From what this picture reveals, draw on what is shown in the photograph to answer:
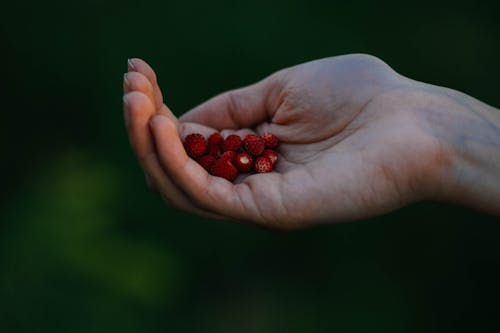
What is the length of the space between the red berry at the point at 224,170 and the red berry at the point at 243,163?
0.06 meters

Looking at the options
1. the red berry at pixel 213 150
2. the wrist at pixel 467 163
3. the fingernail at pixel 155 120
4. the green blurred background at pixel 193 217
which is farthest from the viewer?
the green blurred background at pixel 193 217

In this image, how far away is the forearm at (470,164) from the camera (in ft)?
5.97

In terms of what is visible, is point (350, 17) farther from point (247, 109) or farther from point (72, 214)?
point (72, 214)

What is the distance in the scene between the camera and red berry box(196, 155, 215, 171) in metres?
2.06

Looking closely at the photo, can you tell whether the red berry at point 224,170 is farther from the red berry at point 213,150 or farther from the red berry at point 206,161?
the red berry at point 213,150

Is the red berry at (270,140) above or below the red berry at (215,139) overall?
below

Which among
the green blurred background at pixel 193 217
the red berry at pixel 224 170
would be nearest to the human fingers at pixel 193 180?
the red berry at pixel 224 170

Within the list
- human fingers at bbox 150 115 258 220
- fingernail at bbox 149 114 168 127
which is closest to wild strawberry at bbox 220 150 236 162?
human fingers at bbox 150 115 258 220

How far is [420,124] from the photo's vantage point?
1.85 metres

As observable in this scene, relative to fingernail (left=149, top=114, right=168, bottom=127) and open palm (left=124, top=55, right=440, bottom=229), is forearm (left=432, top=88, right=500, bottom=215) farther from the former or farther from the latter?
fingernail (left=149, top=114, right=168, bottom=127)

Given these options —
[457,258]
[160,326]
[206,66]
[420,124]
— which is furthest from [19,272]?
[457,258]

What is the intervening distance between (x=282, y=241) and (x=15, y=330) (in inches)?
49.8

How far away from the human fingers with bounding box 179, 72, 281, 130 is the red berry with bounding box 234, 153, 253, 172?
359 millimetres

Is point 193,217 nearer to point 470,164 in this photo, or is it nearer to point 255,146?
point 255,146
